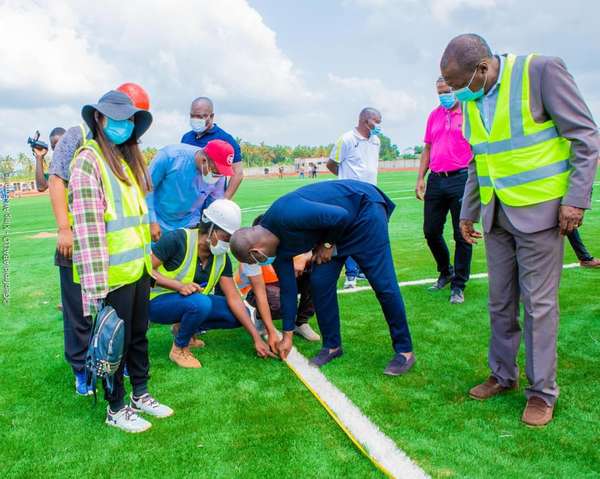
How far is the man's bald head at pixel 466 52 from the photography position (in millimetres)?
3018

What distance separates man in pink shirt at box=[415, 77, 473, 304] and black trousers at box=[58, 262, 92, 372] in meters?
3.57

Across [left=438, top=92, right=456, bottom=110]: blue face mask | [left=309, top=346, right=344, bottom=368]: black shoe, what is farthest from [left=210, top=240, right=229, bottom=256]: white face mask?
[left=438, top=92, right=456, bottom=110]: blue face mask

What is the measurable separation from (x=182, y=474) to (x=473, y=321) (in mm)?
3149

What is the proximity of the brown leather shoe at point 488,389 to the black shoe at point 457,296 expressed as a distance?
206 centimetres

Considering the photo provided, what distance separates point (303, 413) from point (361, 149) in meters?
4.08

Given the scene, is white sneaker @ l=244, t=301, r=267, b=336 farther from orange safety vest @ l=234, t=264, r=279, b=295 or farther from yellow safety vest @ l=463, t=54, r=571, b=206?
yellow safety vest @ l=463, t=54, r=571, b=206

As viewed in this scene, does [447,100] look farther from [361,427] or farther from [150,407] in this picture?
[150,407]

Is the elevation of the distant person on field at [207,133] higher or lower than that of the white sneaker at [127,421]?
higher

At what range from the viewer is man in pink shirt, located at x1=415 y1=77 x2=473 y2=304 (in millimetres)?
5504

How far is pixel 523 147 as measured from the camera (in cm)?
302

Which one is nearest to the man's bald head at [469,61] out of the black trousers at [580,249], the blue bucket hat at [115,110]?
the blue bucket hat at [115,110]

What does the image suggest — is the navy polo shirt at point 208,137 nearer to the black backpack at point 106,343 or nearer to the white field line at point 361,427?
the white field line at point 361,427

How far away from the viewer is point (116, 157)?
302 centimetres

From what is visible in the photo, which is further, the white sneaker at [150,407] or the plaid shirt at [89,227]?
the white sneaker at [150,407]
